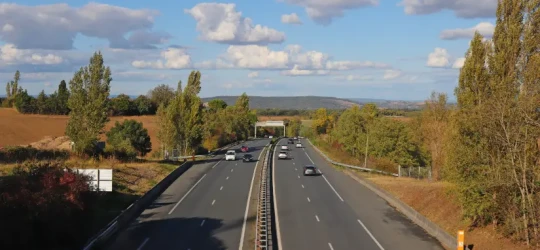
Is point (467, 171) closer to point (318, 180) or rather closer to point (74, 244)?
point (74, 244)

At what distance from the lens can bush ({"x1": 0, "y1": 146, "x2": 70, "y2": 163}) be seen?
46000mm

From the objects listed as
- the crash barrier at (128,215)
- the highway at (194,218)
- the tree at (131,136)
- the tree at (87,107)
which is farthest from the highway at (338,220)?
the tree at (131,136)

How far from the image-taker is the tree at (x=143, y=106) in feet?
490

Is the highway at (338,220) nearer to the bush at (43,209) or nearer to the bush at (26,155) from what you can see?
the bush at (43,209)

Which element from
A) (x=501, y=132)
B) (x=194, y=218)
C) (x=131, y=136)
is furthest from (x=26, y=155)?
(x=501, y=132)

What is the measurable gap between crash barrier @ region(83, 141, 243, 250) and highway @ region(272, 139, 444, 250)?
24.8ft

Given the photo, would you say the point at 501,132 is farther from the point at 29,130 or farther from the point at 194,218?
the point at 29,130

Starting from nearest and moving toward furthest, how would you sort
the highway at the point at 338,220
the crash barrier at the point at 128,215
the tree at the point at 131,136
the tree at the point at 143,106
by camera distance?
the crash barrier at the point at 128,215
the highway at the point at 338,220
the tree at the point at 131,136
the tree at the point at 143,106

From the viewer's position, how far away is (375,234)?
88.9 ft

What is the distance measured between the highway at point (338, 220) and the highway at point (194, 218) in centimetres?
247

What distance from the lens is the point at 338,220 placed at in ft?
100

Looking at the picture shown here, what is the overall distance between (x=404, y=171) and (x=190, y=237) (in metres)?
33.3

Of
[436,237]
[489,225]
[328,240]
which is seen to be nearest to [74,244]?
[328,240]

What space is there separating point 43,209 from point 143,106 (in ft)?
439
